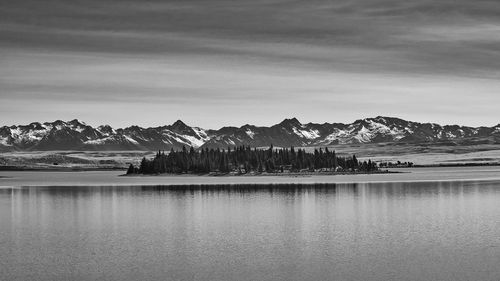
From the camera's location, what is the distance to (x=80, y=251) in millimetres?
46062

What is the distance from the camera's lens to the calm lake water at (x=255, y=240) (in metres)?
38.6

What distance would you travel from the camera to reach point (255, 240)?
4997cm

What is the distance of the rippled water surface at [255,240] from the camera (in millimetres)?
38562

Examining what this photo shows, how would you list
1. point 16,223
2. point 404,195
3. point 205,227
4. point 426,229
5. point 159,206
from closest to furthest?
point 426,229 → point 205,227 → point 16,223 → point 159,206 → point 404,195

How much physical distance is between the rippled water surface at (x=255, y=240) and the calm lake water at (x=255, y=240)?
0.26 feet

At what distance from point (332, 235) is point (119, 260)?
17348mm

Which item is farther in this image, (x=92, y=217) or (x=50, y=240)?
(x=92, y=217)

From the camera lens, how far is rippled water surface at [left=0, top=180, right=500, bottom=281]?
127 feet

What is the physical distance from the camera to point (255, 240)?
4997 cm

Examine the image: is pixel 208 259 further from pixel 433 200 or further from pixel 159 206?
pixel 433 200

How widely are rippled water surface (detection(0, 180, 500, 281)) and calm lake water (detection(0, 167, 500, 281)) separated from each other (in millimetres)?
79

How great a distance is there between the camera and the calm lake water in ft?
127

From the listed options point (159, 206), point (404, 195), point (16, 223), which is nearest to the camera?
point (16, 223)

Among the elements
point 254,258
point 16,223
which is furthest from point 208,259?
point 16,223
